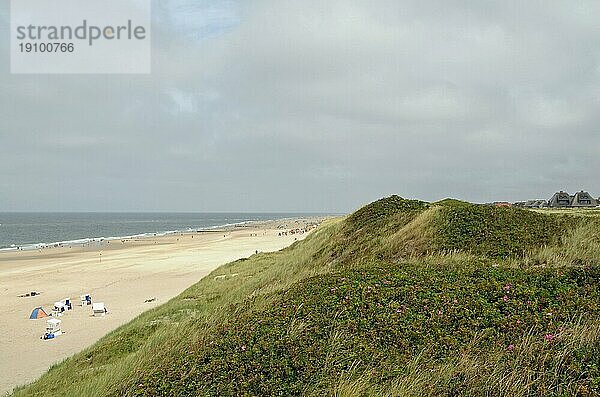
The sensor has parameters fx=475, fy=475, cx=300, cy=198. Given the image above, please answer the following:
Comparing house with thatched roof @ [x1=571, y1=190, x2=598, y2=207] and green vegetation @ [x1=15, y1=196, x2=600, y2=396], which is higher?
house with thatched roof @ [x1=571, y1=190, x2=598, y2=207]

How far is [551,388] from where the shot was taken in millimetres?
4887

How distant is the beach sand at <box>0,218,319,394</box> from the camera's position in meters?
17.3

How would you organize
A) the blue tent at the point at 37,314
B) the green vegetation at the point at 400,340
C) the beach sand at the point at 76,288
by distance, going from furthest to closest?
the blue tent at the point at 37,314 < the beach sand at the point at 76,288 < the green vegetation at the point at 400,340

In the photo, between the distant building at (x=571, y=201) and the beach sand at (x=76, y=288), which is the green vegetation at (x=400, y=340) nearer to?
the beach sand at (x=76, y=288)

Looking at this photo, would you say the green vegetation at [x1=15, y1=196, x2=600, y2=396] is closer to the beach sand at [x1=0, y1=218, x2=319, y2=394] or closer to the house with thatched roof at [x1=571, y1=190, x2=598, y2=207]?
the beach sand at [x1=0, y1=218, x2=319, y2=394]

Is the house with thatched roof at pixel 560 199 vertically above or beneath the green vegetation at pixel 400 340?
above

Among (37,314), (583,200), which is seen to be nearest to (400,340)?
(37,314)

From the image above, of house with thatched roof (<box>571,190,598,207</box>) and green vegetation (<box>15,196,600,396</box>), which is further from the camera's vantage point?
house with thatched roof (<box>571,190,598,207</box>)

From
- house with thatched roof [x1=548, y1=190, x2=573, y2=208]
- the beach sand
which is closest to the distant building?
house with thatched roof [x1=548, y1=190, x2=573, y2=208]

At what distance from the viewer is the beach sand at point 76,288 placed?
17266 mm

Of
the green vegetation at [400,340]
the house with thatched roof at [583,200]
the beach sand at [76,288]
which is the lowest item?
the beach sand at [76,288]

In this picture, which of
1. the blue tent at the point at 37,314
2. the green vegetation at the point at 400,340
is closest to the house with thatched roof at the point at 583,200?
the green vegetation at the point at 400,340

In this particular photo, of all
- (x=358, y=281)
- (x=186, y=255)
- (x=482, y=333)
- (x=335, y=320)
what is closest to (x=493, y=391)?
(x=482, y=333)

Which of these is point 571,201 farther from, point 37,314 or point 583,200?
point 37,314
